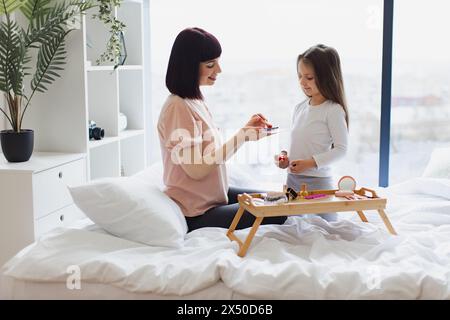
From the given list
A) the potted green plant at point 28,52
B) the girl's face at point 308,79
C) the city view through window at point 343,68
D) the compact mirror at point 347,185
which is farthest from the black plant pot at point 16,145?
the city view through window at point 343,68

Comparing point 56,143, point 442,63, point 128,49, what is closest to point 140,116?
point 128,49

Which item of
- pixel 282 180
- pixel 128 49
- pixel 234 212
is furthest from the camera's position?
pixel 282 180

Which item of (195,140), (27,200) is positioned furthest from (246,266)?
(27,200)

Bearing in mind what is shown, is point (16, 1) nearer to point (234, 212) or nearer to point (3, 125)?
point (3, 125)

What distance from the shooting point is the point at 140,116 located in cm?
342

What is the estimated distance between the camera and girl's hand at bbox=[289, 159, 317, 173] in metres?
2.40

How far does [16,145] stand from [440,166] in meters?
1.74

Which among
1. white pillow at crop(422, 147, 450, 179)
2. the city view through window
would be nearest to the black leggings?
white pillow at crop(422, 147, 450, 179)

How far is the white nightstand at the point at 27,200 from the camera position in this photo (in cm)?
237

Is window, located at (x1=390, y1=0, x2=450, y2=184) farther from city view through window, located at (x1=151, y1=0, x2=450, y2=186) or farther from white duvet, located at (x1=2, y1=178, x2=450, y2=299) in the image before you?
white duvet, located at (x1=2, y1=178, x2=450, y2=299)

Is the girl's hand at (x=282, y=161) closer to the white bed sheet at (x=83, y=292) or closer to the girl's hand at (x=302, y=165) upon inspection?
the girl's hand at (x=302, y=165)

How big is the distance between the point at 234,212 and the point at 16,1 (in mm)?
1065
